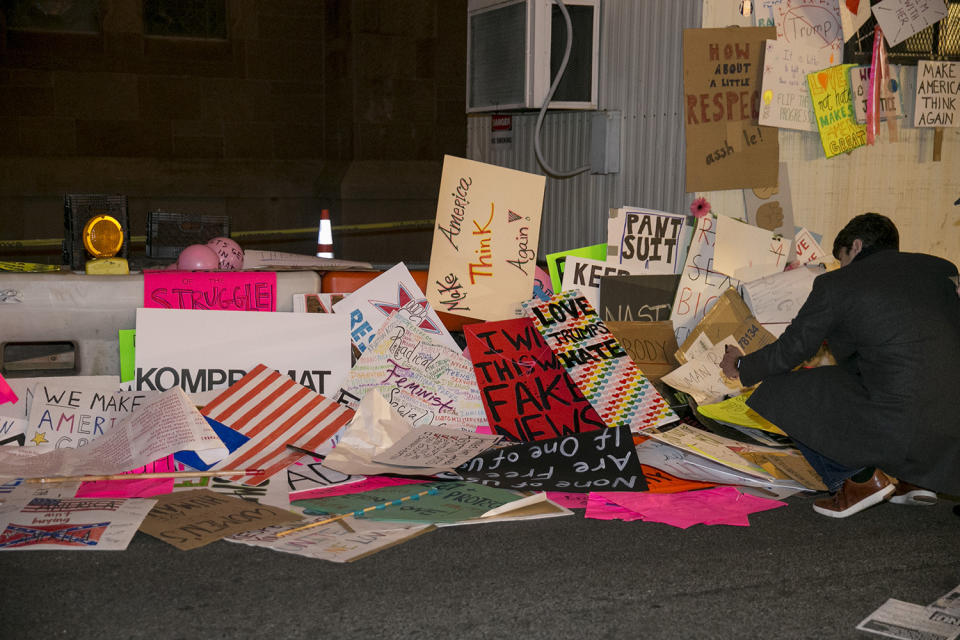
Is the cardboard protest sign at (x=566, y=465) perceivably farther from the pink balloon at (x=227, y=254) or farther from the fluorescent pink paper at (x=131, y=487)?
the pink balloon at (x=227, y=254)

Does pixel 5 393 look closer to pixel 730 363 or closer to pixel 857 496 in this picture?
pixel 730 363

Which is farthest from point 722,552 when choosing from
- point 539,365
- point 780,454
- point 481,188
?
point 481,188

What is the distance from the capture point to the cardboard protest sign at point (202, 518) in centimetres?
376

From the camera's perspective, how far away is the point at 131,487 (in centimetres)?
434

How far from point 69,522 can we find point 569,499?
215 centimetres

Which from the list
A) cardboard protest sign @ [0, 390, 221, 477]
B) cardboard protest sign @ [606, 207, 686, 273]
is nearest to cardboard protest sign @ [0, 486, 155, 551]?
cardboard protest sign @ [0, 390, 221, 477]

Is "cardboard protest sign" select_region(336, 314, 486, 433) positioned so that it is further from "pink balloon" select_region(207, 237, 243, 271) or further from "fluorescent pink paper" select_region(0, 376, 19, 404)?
"fluorescent pink paper" select_region(0, 376, 19, 404)

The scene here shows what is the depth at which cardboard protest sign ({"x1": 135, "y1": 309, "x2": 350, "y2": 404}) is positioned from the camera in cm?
516

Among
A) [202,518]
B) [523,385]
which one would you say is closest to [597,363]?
[523,385]

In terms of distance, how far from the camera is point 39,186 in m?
13.4

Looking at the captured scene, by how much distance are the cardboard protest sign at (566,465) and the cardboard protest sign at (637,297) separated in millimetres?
1264

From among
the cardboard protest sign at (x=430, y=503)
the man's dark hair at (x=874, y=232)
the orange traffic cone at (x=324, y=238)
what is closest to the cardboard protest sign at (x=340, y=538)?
the cardboard protest sign at (x=430, y=503)

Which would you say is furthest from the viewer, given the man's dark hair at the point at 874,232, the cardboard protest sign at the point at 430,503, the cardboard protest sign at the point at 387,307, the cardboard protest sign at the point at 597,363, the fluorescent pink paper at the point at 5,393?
the cardboard protest sign at the point at 387,307

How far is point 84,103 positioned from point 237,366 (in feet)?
32.9
